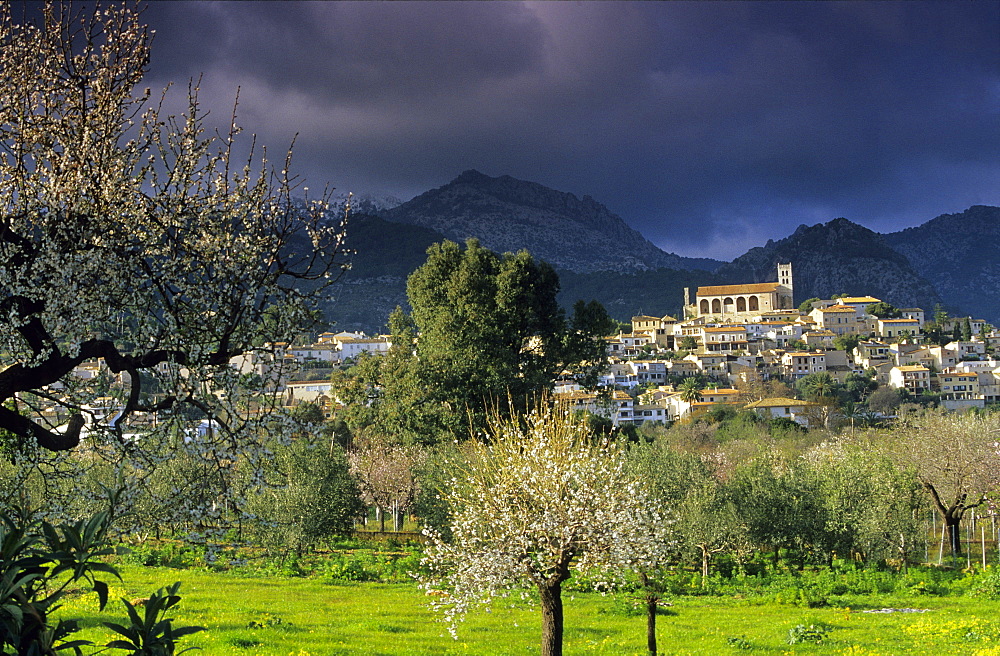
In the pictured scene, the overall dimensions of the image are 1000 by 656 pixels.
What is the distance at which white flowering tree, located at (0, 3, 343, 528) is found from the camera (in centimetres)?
749

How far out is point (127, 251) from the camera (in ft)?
25.7

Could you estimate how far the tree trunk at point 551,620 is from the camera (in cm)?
1373

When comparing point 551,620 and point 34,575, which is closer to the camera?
point 34,575

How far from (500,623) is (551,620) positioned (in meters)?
7.95

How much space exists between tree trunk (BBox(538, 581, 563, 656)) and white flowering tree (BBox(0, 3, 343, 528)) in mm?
7151

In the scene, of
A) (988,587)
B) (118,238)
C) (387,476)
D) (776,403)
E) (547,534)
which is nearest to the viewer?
(118,238)

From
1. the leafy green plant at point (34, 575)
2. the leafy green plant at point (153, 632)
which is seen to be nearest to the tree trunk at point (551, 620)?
the leafy green plant at point (153, 632)

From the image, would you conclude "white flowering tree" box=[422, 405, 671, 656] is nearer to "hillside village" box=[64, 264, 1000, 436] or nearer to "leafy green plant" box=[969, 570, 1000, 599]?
"leafy green plant" box=[969, 570, 1000, 599]

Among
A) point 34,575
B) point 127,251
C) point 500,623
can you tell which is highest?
point 127,251

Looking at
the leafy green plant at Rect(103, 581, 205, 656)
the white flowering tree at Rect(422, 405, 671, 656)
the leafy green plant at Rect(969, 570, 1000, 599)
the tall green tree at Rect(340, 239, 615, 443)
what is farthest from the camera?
the tall green tree at Rect(340, 239, 615, 443)

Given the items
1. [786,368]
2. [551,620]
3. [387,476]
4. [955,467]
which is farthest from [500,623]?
[786,368]

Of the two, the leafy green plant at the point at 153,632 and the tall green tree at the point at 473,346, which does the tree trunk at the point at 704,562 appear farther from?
the leafy green plant at the point at 153,632

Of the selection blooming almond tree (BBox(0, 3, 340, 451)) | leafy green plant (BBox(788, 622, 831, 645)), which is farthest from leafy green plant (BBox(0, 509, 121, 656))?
leafy green plant (BBox(788, 622, 831, 645))

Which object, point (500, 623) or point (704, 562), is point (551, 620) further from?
point (704, 562)
